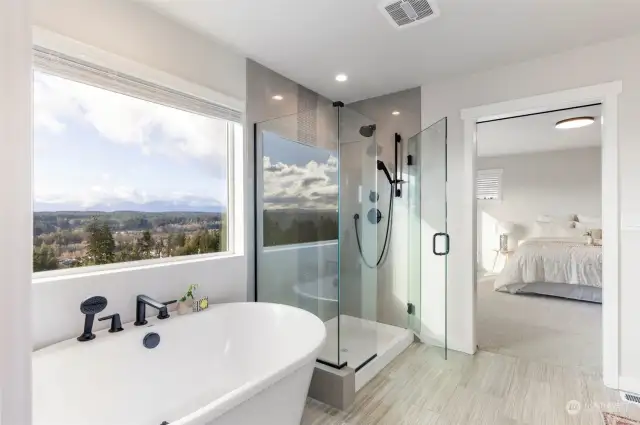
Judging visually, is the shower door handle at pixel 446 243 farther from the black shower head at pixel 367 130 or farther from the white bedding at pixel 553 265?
the white bedding at pixel 553 265

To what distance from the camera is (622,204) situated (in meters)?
2.28

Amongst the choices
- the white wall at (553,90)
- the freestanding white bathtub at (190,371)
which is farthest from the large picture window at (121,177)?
the white wall at (553,90)

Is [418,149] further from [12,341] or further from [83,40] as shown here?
[12,341]

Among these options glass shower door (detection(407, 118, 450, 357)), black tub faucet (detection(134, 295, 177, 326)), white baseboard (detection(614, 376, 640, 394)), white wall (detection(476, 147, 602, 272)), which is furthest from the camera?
white wall (detection(476, 147, 602, 272))

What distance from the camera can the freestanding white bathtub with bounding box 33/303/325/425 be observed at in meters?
1.36

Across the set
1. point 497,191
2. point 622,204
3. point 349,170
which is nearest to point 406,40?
point 349,170

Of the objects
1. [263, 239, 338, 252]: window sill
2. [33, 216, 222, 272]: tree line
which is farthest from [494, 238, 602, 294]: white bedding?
[33, 216, 222, 272]: tree line

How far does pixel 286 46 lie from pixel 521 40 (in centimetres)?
164

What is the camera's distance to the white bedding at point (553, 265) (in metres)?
4.35

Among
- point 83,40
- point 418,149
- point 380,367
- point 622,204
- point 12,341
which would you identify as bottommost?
point 380,367

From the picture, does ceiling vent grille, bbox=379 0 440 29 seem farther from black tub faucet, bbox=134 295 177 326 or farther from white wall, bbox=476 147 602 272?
white wall, bbox=476 147 602 272

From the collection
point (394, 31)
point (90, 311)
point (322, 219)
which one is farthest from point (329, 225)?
point (90, 311)

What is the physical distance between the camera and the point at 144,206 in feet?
6.94

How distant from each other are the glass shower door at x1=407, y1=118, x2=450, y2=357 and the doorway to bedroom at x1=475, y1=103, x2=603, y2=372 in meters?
0.49
